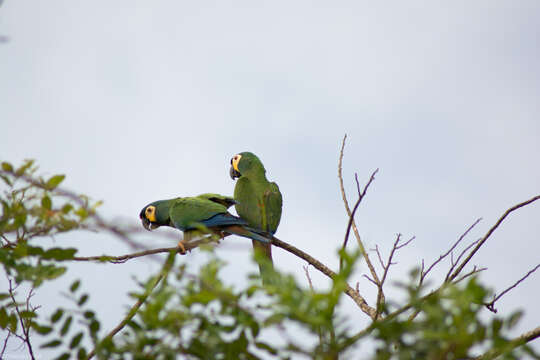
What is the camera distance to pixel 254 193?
419 cm

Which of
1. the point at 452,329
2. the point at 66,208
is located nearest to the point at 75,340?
the point at 66,208

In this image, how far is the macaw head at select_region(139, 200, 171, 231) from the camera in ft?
13.8

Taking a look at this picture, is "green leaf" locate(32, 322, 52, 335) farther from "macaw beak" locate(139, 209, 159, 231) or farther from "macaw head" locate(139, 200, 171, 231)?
"macaw beak" locate(139, 209, 159, 231)

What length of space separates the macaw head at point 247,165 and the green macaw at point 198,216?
55cm

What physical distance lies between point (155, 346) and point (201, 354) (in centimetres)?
9

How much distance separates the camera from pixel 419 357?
85cm

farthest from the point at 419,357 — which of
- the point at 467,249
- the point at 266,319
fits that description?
the point at 467,249

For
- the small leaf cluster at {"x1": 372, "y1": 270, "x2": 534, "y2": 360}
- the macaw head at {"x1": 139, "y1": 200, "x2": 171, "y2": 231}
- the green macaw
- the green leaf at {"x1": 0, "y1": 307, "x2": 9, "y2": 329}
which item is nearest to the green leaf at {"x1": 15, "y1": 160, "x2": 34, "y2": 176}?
the green leaf at {"x1": 0, "y1": 307, "x2": 9, "y2": 329}

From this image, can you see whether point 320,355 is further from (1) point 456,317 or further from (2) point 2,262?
(2) point 2,262

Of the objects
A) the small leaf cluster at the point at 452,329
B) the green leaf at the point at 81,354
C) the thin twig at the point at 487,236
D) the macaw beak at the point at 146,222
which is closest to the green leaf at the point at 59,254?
the green leaf at the point at 81,354

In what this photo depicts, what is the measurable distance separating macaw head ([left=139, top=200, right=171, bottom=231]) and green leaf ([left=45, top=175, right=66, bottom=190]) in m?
2.99

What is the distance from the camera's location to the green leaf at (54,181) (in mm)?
1199

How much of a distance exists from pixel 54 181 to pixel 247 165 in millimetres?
3307

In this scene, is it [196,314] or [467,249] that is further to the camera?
[467,249]
